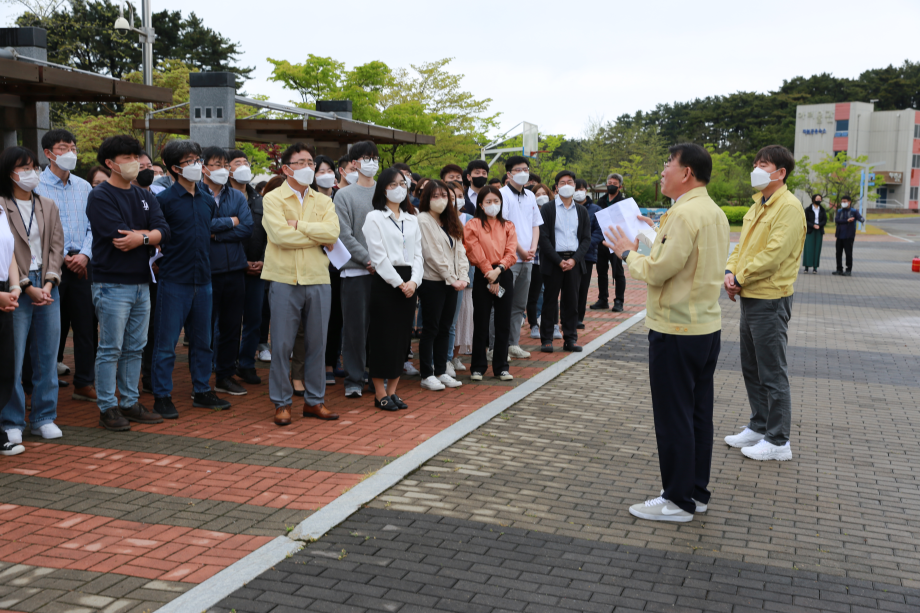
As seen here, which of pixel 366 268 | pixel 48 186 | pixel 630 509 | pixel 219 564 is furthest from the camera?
pixel 366 268

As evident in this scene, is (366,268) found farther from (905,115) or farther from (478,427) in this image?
(905,115)

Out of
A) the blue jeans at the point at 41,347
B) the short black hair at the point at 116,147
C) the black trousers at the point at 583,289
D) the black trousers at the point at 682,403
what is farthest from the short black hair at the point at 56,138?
the black trousers at the point at 583,289

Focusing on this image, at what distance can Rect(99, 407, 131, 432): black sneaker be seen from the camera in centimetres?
633

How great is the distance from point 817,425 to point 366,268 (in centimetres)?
420

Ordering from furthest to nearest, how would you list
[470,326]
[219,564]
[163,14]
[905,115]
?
[905,115], [163,14], [470,326], [219,564]

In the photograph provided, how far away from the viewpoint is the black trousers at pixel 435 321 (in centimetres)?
795

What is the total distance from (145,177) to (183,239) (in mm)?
1443

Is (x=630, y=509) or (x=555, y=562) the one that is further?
(x=630, y=509)

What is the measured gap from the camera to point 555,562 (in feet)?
13.6

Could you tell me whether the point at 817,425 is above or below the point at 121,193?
below

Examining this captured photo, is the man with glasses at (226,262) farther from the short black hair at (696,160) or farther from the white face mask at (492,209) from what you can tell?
the short black hair at (696,160)

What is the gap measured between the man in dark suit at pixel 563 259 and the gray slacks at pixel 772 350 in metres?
3.97

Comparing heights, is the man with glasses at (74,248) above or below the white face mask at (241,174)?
below

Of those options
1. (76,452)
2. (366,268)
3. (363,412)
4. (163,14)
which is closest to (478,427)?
(363,412)
